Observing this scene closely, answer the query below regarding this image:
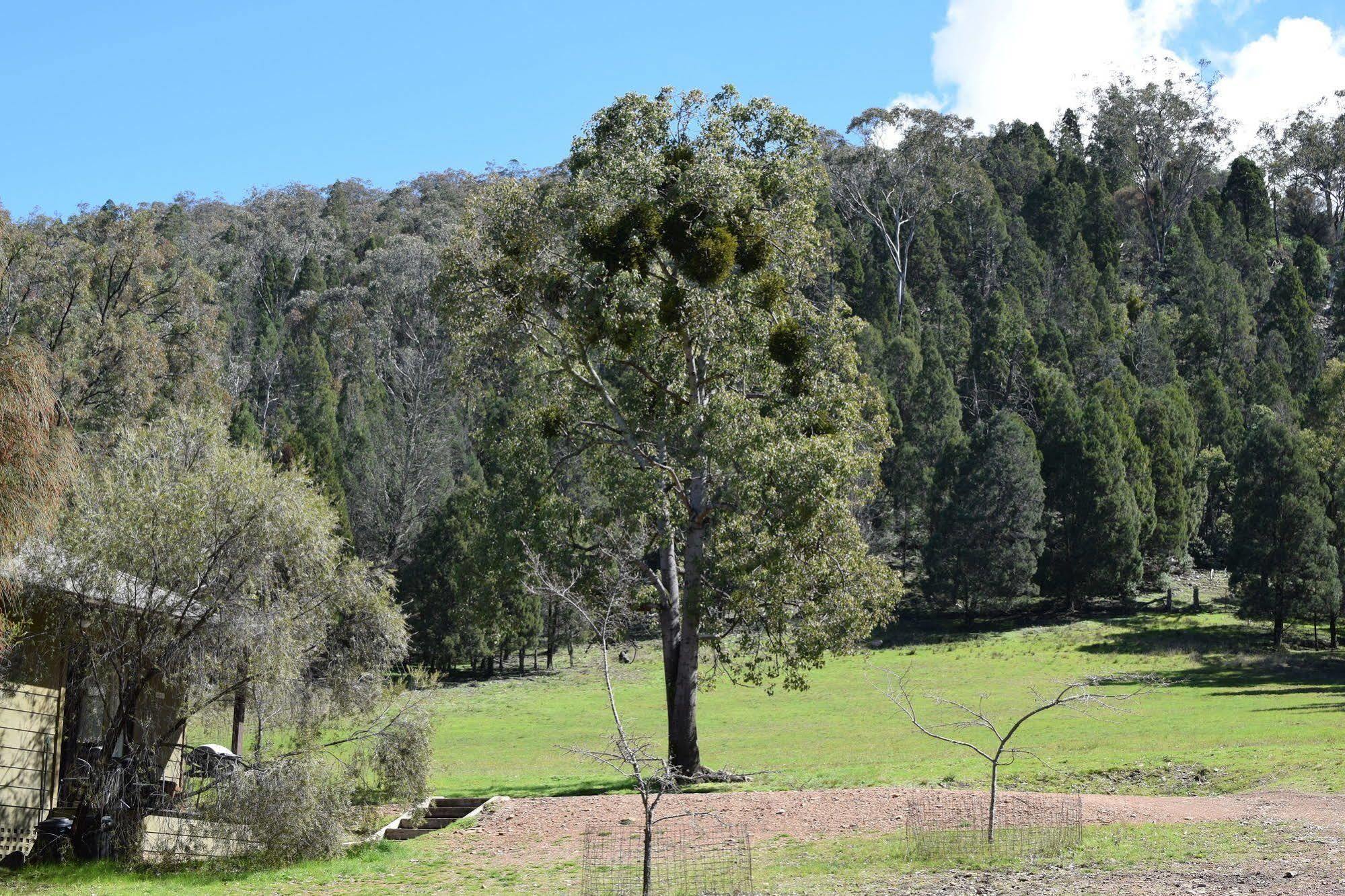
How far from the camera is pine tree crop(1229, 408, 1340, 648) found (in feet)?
161

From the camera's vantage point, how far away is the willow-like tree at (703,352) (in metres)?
23.4

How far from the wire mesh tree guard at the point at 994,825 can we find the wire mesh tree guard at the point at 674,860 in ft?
7.95

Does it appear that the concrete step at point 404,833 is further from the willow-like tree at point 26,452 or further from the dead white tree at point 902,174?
the dead white tree at point 902,174

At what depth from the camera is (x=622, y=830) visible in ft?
60.8

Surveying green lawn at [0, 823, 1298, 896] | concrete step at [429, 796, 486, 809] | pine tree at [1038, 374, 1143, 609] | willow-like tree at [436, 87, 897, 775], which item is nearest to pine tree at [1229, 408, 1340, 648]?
pine tree at [1038, 374, 1143, 609]

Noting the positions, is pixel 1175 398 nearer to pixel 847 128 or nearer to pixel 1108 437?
pixel 1108 437

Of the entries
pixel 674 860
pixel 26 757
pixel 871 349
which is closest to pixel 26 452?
pixel 26 757

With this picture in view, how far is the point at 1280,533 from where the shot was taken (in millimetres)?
50438

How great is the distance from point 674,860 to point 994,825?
14.7 feet

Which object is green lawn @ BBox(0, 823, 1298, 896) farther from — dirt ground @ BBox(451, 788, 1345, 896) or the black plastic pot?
the black plastic pot

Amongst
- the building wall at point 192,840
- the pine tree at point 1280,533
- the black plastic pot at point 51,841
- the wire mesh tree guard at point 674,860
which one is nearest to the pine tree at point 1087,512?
the pine tree at point 1280,533

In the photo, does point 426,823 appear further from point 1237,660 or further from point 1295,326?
point 1295,326

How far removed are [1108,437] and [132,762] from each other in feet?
172

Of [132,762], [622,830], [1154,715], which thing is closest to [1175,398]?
[1154,715]
